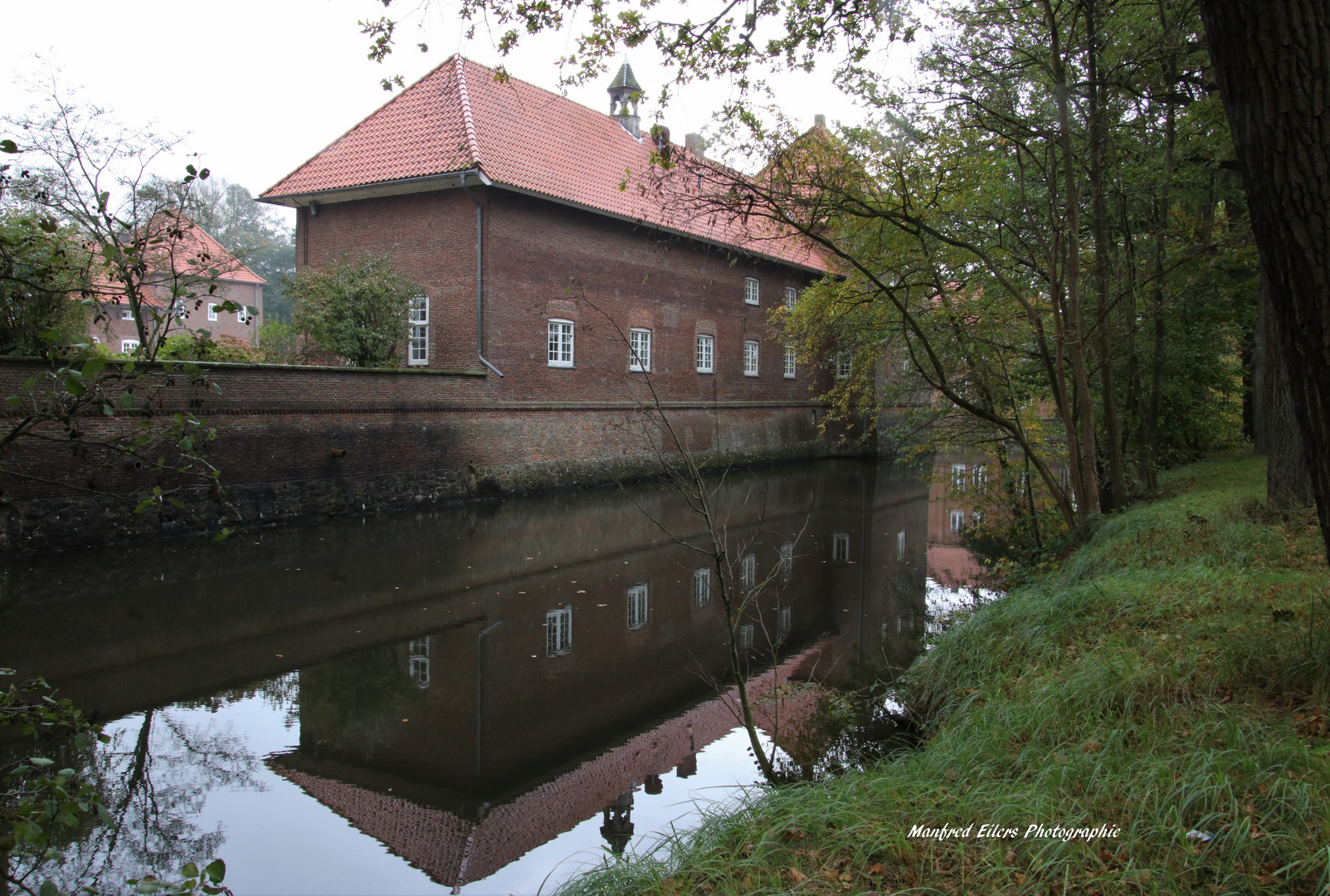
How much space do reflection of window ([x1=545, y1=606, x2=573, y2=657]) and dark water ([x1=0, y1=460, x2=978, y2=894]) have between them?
0.03 m

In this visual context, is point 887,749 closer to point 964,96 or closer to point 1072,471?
point 1072,471

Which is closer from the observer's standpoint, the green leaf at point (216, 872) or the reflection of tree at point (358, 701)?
the green leaf at point (216, 872)

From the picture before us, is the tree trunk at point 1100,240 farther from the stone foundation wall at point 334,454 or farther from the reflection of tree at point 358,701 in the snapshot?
the reflection of tree at point 358,701

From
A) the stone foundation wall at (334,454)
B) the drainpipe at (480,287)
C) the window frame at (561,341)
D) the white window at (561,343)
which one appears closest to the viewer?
the stone foundation wall at (334,454)

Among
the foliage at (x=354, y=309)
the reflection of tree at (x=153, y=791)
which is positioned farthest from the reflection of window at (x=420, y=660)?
the foliage at (x=354, y=309)

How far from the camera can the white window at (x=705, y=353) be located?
22.8m

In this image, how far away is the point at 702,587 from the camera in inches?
395

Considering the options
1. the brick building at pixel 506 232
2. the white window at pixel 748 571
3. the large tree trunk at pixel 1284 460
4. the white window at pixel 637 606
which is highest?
the brick building at pixel 506 232

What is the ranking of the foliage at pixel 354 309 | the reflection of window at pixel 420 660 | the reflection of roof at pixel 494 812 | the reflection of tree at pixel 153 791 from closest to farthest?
the reflection of tree at pixel 153 791, the reflection of roof at pixel 494 812, the reflection of window at pixel 420 660, the foliage at pixel 354 309

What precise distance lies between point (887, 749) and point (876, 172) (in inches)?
201

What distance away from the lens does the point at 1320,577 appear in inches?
189

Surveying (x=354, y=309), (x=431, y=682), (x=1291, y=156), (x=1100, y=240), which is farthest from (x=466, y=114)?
(x=1291, y=156)

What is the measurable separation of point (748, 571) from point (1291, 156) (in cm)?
850

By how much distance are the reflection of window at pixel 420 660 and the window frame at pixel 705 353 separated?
1547 centimetres
